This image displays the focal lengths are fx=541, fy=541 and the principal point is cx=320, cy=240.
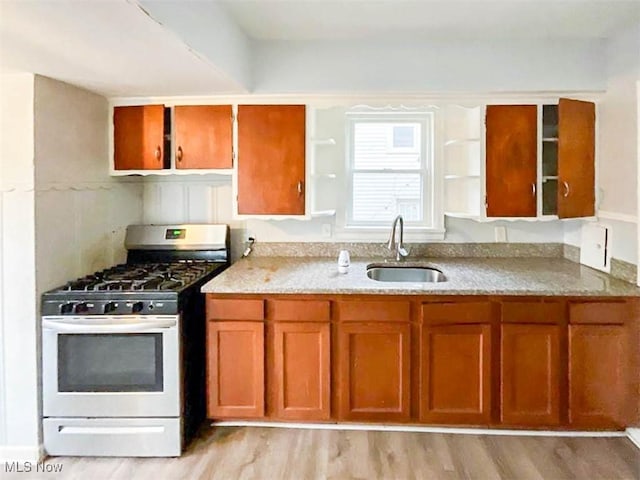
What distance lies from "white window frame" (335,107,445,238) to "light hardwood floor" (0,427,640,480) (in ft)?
4.55

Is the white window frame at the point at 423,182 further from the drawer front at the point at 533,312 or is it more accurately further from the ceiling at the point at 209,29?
the drawer front at the point at 533,312

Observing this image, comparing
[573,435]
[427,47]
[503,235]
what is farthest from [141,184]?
[573,435]

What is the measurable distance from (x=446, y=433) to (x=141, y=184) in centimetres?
263

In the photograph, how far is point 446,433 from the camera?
9.95ft

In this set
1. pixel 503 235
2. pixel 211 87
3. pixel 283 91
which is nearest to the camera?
pixel 211 87

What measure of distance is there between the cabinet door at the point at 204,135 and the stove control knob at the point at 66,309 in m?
1.20

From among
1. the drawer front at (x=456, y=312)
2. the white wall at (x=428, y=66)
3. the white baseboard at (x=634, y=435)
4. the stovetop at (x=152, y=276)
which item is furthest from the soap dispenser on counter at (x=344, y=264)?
the white baseboard at (x=634, y=435)

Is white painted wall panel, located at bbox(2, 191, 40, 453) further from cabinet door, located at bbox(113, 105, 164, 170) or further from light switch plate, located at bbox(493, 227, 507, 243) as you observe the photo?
light switch plate, located at bbox(493, 227, 507, 243)

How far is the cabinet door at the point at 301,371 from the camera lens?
2.99 m

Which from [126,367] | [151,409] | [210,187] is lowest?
[151,409]

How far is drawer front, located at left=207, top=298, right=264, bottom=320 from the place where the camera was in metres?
2.98

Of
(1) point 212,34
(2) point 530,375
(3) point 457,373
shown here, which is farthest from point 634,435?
(1) point 212,34

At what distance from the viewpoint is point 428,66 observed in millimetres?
3426

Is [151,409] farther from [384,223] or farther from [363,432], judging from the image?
[384,223]
